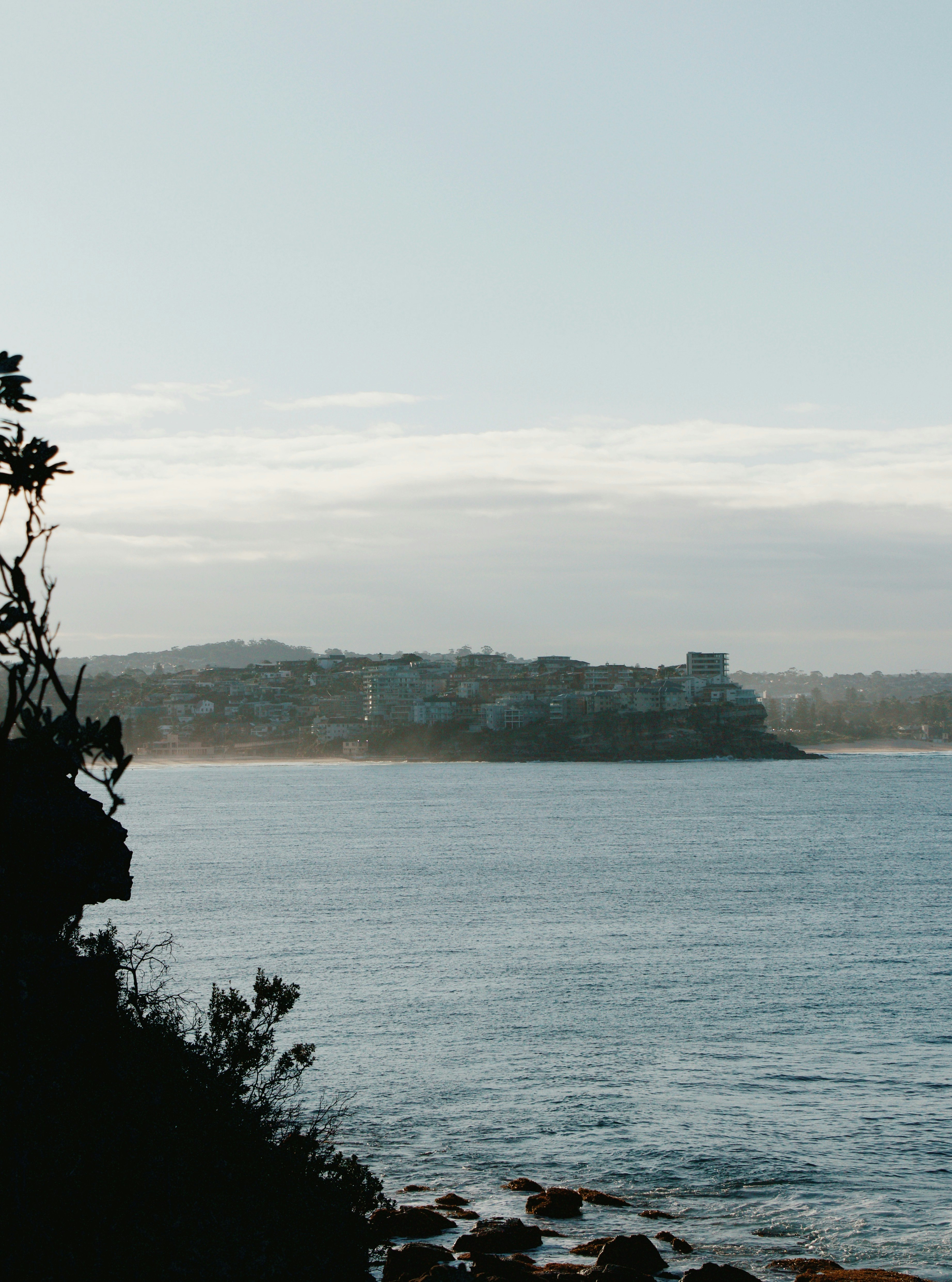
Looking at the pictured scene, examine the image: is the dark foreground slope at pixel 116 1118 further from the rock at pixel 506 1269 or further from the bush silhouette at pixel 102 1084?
the rock at pixel 506 1269

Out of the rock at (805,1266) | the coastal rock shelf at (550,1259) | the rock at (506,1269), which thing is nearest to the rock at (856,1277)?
the coastal rock shelf at (550,1259)

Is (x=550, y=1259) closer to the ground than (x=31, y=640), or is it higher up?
closer to the ground

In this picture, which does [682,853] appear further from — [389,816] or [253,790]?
[253,790]

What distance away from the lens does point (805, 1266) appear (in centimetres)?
1889

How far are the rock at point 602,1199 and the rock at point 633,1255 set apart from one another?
10.5 ft

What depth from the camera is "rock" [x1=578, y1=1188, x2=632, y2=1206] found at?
71.9 feet

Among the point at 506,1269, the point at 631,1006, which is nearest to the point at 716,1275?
the point at 506,1269

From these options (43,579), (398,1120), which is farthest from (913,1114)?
(43,579)

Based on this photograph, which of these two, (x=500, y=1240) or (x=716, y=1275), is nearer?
(x=716, y=1275)

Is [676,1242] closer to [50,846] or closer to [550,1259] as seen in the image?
[550,1259]

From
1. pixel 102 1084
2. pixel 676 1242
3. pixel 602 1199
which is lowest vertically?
pixel 602 1199

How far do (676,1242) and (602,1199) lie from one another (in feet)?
8.46

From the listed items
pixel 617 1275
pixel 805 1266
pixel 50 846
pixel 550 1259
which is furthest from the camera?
pixel 550 1259

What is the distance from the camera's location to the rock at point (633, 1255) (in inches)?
714
